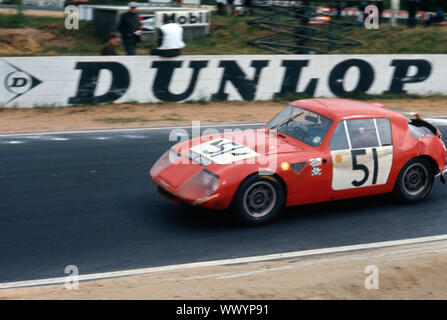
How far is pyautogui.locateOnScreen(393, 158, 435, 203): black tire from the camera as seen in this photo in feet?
26.2

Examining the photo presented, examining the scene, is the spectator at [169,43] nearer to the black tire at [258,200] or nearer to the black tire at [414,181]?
the black tire at [414,181]

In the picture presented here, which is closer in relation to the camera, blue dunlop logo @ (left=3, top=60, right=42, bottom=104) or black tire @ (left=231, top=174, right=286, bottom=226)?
black tire @ (left=231, top=174, right=286, bottom=226)

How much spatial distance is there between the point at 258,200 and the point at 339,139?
1.39 m

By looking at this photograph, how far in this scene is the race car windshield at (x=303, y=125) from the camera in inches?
297

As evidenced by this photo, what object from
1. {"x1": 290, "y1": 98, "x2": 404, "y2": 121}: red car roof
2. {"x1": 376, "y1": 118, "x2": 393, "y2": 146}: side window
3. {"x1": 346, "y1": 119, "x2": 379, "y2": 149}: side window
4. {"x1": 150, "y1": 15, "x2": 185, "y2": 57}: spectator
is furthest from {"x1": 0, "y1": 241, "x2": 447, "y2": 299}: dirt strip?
{"x1": 150, "y1": 15, "x2": 185, "y2": 57}: spectator

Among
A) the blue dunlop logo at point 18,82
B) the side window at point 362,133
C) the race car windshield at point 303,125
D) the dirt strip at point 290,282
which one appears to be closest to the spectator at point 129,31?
the blue dunlop logo at point 18,82

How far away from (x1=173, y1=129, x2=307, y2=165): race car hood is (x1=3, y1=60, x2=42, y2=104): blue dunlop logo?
7954 mm

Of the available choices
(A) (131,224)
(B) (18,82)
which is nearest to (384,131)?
(A) (131,224)

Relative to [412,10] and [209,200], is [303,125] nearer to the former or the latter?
[209,200]

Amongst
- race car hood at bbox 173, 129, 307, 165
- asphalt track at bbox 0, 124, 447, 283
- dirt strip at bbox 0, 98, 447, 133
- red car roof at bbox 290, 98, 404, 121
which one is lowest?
dirt strip at bbox 0, 98, 447, 133

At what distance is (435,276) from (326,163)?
6.96 feet

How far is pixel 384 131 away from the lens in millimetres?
7816

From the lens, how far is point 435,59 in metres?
17.6

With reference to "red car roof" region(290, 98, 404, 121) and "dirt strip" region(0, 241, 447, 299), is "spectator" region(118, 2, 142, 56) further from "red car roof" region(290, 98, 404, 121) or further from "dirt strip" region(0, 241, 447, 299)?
"dirt strip" region(0, 241, 447, 299)
